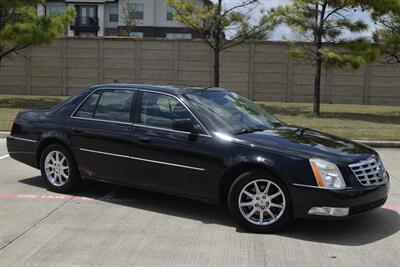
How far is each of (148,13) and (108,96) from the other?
55441 millimetres

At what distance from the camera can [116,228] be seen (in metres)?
5.65

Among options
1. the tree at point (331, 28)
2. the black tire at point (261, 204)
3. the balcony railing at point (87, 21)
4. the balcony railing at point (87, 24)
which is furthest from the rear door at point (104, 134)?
the balcony railing at point (87, 21)

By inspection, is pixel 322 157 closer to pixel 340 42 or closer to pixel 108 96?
pixel 108 96

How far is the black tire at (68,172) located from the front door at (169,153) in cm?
103

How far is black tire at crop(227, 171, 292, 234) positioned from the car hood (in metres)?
0.33

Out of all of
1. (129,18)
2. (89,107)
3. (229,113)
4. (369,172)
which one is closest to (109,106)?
(89,107)

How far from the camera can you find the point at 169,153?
608 centimetres

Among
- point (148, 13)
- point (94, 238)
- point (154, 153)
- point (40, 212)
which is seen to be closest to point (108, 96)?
point (154, 153)

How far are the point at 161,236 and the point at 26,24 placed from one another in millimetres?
19049

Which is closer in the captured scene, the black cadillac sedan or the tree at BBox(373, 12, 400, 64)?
the black cadillac sedan

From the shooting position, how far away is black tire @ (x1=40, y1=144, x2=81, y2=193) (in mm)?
7012

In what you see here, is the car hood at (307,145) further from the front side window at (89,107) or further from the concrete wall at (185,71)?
the concrete wall at (185,71)

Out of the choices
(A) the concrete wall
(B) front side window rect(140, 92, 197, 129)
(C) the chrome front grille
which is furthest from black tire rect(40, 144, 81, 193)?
(A) the concrete wall

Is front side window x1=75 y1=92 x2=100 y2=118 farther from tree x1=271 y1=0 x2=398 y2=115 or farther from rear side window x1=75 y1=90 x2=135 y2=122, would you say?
tree x1=271 y1=0 x2=398 y2=115
